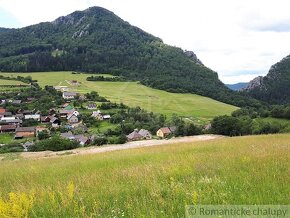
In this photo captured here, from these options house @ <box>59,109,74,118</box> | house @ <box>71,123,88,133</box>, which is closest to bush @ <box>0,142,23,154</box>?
house @ <box>71,123,88,133</box>

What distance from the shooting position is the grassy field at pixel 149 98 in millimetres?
123738

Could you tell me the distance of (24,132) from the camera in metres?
95.9

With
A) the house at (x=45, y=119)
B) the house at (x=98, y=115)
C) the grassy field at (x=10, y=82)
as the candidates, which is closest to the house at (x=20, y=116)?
the house at (x=45, y=119)

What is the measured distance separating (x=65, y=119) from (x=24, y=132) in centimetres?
1787

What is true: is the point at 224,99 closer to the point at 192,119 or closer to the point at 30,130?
the point at 192,119

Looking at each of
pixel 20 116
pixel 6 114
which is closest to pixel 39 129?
pixel 20 116

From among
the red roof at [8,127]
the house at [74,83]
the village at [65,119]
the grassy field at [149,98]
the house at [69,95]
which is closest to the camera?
the village at [65,119]

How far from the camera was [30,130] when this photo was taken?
97.5 m

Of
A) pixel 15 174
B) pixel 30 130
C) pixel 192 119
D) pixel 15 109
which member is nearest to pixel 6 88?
pixel 15 109

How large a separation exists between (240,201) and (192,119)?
103 metres

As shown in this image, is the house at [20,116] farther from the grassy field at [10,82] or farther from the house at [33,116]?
the grassy field at [10,82]

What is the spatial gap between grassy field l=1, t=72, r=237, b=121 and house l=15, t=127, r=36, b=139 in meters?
36.9

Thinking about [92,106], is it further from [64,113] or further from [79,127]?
[79,127]

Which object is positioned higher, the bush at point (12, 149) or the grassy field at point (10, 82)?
the grassy field at point (10, 82)
